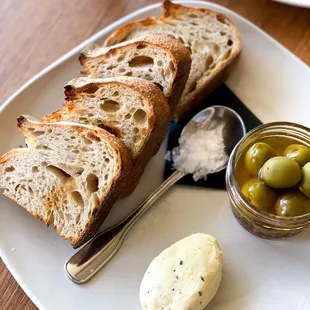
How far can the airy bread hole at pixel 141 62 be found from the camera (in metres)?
1.46

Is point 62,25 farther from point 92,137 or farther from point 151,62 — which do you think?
point 92,137

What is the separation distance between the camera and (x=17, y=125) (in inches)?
55.6

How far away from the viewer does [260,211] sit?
4.05ft

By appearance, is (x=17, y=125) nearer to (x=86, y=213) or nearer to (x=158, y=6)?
(x=86, y=213)

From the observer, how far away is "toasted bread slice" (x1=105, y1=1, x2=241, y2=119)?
156cm

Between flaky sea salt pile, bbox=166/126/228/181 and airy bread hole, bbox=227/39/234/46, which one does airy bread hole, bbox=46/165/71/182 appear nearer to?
flaky sea salt pile, bbox=166/126/228/181

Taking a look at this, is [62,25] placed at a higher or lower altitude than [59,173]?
higher

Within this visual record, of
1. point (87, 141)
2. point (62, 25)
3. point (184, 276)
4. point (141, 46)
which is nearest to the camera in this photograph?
point (184, 276)

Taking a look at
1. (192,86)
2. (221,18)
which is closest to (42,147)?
(192,86)

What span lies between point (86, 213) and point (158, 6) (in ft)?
2.59

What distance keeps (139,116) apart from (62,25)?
630mm

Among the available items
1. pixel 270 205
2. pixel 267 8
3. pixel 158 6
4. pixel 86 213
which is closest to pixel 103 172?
pixel 86 213

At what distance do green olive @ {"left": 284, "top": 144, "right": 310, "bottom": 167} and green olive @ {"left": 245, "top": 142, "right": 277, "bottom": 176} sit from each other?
0.04m

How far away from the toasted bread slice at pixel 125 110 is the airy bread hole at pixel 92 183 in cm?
11
